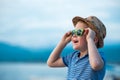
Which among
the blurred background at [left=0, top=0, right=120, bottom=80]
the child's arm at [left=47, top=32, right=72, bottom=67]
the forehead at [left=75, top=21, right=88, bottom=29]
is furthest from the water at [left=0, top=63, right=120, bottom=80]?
the forehead at [left=75, top=21, right=88, bottom=29]

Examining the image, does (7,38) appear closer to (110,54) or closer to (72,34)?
(110,54)

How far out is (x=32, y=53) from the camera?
7.30 ft

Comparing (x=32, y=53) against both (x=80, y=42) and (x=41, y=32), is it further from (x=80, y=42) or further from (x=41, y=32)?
(x=80, y=42)

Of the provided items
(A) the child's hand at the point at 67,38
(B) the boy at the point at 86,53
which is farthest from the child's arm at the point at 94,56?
(A) the child's hand at the point at 67,38

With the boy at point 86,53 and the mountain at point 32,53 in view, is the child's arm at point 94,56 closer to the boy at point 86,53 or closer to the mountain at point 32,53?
the boy at point 86,53

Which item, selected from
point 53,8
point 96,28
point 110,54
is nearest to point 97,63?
point 96,28

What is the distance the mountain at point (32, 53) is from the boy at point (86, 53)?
545 millimetres

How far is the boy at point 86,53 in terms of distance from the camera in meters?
1.41

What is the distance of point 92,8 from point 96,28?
0.65 meters

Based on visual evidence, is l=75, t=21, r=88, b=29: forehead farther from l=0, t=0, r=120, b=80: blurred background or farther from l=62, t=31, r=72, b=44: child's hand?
l=0, t=0, r=120, b=80: blurred background

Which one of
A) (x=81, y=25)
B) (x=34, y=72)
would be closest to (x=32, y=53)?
(x=34, y=72)

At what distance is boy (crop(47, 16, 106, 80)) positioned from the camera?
1.41 meters

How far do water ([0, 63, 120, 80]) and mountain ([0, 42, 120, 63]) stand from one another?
3 centimetres

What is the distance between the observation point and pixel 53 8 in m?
2.22
